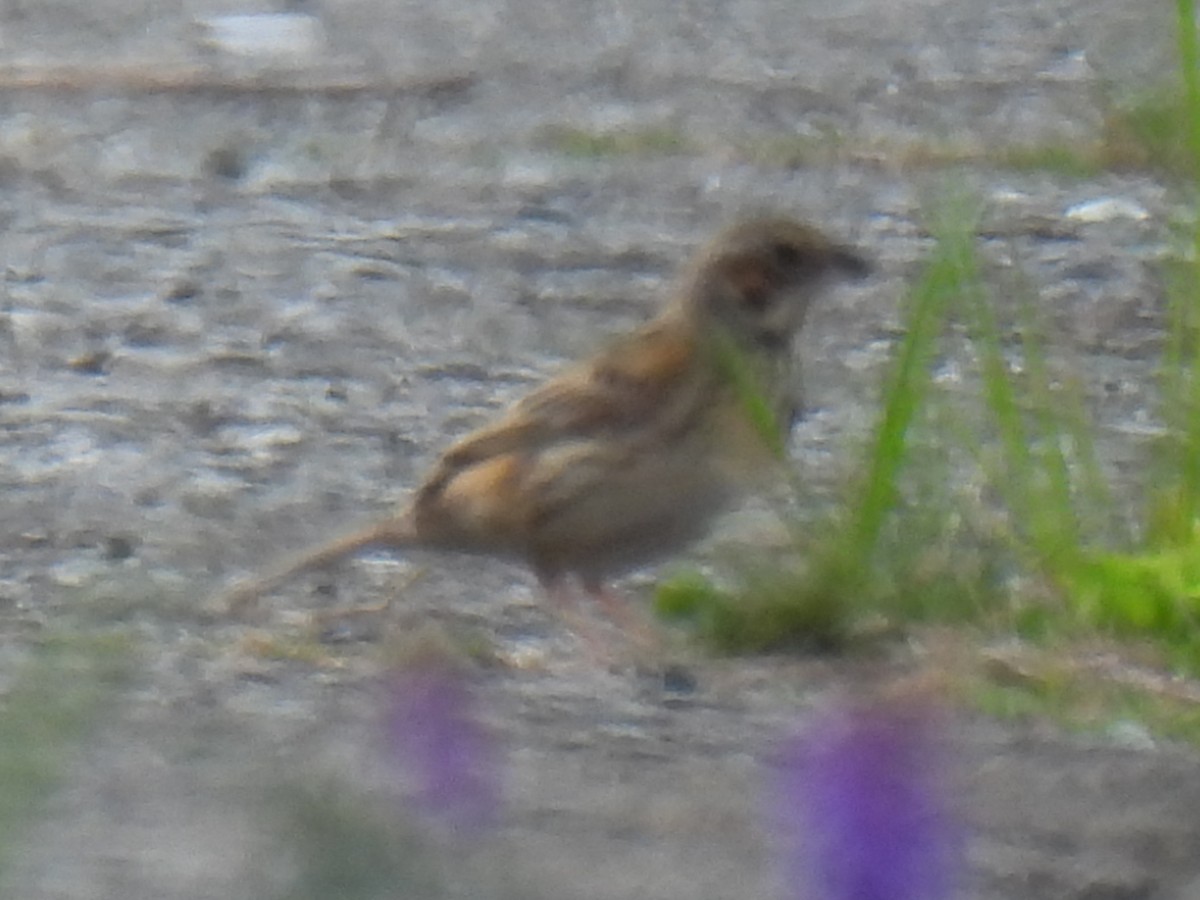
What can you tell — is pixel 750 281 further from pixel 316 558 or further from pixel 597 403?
pixel 316 558

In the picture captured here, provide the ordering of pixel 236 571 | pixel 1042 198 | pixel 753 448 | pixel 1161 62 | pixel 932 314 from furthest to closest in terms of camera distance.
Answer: pixel 1042 198
pixel 1161 62
pixel 236 571
pixel 753 448
pixel 932 314

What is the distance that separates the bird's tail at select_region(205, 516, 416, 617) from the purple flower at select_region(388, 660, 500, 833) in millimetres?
2893

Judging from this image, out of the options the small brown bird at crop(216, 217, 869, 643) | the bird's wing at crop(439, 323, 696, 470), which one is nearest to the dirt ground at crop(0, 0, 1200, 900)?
the small brown bird at crop(216, 217, 869, 643)

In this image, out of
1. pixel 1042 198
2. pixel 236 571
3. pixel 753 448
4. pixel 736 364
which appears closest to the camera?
pixel 736 364

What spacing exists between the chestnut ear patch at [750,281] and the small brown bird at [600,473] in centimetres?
24

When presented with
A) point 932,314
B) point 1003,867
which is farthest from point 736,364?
point 1003,867

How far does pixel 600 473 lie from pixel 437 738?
2873 millimetres

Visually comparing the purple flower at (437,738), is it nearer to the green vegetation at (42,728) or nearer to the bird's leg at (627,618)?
the green vegetation at (42,728)

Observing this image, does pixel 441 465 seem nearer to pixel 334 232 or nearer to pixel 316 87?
pixel 334 232

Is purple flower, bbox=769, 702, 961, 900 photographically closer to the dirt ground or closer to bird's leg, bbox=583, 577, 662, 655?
the dirt ground

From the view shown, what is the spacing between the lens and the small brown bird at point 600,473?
422 centimetres

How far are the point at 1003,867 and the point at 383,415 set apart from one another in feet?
9.32

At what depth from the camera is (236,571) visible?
4547 mm

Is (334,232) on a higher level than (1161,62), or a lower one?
lower
